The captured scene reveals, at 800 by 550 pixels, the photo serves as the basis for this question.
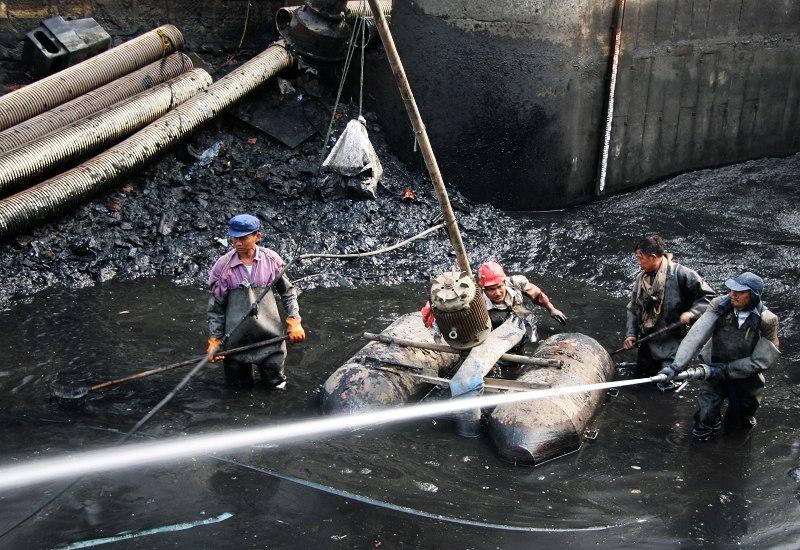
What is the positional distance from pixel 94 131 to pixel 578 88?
663 centimetres

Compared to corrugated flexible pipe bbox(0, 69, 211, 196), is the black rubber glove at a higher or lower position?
lower

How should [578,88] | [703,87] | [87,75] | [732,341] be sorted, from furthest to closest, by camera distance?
[703,87] → [578,88] → [87,75] → [732,341]

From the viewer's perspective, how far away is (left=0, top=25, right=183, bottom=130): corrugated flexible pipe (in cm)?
1082

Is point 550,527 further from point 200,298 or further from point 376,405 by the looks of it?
point 200,298

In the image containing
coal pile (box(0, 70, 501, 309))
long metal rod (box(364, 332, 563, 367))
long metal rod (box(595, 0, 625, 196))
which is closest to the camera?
long metal rod (box(364, 332, 563, 367))

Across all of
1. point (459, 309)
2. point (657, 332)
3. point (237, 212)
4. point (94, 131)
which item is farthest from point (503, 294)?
point (94, 131)

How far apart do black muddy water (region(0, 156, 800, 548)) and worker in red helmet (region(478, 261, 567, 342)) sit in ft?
3.64

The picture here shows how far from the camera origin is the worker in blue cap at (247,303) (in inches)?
286

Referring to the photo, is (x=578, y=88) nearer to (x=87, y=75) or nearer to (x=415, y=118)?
(x=415, y=118)

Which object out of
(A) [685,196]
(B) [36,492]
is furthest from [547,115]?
→ (B) [36,492]

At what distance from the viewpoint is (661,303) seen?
7742 mm

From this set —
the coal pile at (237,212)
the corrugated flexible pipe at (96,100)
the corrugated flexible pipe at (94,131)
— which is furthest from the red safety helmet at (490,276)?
the corrugated flexible pipe at (96,100)

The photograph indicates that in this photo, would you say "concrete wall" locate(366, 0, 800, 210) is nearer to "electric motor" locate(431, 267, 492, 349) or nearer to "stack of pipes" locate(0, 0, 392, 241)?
"stack of pipes" locate(0, 0, 392, 241)

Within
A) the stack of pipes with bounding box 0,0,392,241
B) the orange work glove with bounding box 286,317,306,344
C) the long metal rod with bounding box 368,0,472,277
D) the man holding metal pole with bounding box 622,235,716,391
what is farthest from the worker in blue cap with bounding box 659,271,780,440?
the stack of pipes with bounding box 0,0,392,241
